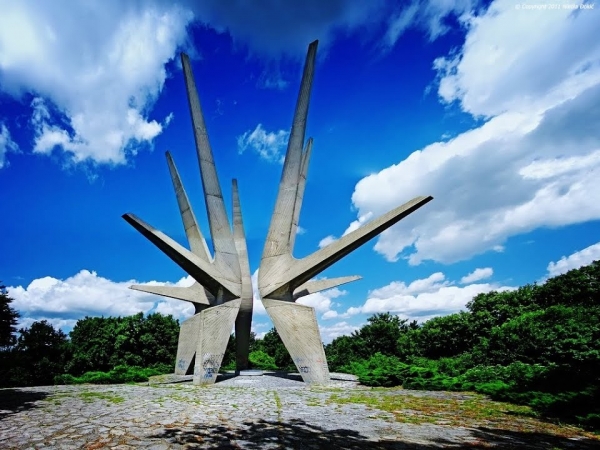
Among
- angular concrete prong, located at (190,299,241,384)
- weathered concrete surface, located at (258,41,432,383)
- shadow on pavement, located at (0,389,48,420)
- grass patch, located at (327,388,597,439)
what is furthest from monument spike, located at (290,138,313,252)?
shadow on pavement, located at (0,389,48,420)

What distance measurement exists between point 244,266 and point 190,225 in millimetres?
3619

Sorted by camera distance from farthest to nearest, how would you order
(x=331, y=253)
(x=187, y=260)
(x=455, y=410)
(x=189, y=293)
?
(x=189, y=293), (x=331, y=253), (x=187, y=260), (x=455, y=410)

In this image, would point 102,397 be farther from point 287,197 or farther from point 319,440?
point 287,197

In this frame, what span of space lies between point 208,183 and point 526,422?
48.6ft

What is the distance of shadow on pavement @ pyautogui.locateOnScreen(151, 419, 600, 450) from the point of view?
4695 millimetres

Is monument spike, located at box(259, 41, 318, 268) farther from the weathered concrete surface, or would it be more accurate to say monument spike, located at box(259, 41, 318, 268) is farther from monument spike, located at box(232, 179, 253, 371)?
monument spike, located at box(232, 179, 253, 371)

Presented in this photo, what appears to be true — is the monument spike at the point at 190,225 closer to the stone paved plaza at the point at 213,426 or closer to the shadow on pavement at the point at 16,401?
the shadow on pavement at the point at 16,401

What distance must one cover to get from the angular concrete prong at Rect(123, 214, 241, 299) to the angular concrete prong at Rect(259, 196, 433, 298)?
1.44 metres

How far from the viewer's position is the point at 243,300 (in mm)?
16156

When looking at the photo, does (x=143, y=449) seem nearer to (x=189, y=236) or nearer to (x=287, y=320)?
(x=287, y=320)

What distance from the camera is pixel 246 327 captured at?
17.2m

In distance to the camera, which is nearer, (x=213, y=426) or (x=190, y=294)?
(x=213, y=426)

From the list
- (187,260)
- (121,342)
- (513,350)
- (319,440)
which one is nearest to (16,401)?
(187,260)

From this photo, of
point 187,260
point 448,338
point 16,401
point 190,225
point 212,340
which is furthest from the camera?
point 448,338
